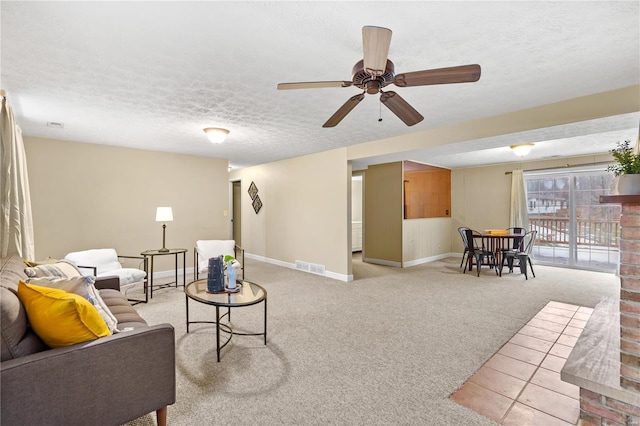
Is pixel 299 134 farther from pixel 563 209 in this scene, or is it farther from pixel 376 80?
pixel 563 209

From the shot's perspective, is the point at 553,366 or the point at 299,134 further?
the point at 299,134

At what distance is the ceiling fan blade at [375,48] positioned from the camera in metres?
1.49

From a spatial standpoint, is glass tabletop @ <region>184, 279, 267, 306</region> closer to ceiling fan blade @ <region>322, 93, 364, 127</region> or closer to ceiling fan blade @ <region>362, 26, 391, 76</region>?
ceiling fan blade @ <region>322, 93, 364, 127</region>

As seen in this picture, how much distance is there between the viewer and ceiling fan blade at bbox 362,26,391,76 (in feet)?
4.90

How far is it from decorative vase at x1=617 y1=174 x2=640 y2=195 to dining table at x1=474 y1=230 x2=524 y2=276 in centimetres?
430

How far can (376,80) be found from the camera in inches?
78.7

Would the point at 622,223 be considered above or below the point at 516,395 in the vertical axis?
above

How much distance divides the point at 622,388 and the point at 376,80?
2.38 m

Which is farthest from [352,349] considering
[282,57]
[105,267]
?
[105,267]

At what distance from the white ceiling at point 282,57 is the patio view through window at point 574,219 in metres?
3.61

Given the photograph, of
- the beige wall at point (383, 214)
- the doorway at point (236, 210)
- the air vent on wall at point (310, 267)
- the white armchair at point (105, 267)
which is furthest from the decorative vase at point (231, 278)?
the doorway at point (236, 210)

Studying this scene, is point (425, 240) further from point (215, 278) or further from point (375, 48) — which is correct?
point (375, 48)

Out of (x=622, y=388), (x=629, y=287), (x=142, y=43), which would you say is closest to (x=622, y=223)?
(x=629, y=287)

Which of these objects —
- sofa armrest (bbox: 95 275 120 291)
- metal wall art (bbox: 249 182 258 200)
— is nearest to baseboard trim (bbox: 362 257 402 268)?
metal wall art (bbox: 249 182 258 200)
